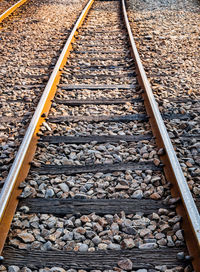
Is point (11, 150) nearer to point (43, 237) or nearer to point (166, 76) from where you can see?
point (43, 237)

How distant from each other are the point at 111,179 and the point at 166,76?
117 inches

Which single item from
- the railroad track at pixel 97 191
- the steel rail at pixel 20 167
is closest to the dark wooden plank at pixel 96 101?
the railroad track at pixel 97 191

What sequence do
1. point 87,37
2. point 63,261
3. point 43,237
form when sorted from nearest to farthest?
point 63,261, point 43,237, point 87,37

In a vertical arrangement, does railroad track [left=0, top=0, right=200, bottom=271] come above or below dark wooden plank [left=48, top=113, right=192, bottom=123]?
below

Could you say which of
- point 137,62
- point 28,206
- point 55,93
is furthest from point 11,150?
point 137,62

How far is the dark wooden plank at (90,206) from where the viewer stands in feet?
8.60

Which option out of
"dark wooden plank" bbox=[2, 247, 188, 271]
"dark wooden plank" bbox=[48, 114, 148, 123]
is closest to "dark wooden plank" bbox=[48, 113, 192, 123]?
"dark wooden plank" bbox=[48, 114, 148, 123]

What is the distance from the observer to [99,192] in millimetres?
2809

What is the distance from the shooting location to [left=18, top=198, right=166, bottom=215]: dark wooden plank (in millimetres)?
2621

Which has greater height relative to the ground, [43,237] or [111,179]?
[111,179]

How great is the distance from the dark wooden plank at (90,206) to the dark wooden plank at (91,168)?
400 millimetres

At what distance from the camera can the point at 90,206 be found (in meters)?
2.67

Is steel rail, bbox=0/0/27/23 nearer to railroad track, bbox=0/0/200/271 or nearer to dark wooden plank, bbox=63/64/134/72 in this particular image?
dark wooden plank, bbox=63/64/134/72

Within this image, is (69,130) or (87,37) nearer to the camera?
(69,130)
